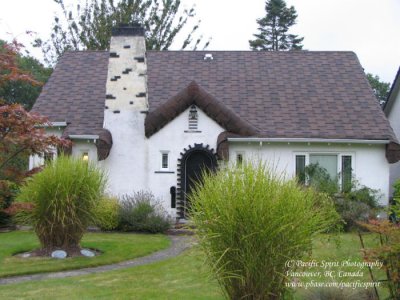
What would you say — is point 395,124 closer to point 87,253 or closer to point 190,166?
point 190,166

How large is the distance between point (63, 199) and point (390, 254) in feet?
22.1

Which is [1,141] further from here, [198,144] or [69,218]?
[198,144]

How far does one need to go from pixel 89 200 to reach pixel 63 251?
3.91 ft

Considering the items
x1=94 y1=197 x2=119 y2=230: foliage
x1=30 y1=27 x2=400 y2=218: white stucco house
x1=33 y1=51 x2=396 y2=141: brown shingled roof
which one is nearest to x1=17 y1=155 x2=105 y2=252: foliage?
x1=94 y1=197 x2=119 y2=230: foliage

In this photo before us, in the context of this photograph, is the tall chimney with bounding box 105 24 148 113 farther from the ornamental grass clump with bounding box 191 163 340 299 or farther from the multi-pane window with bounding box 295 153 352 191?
the ornamental grass clump with bounding box 191 163 340 299

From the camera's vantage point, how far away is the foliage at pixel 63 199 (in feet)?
37.8

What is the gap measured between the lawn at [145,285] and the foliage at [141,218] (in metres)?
4.94

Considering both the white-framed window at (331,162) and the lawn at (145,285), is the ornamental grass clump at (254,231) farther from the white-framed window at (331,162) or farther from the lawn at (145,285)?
the white-framed window at (331,162)

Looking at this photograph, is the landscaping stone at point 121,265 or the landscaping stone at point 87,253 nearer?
the landscaping stone at point 121,265

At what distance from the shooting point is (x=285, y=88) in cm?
2055

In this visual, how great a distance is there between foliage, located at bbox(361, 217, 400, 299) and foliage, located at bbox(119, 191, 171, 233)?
9.42 m

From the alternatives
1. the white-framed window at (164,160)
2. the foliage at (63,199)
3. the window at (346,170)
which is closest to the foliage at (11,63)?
the foliage at (63,199)

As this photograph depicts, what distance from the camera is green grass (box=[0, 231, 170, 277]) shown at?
1088cm

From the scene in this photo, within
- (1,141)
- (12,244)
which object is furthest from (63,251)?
(1,141)
